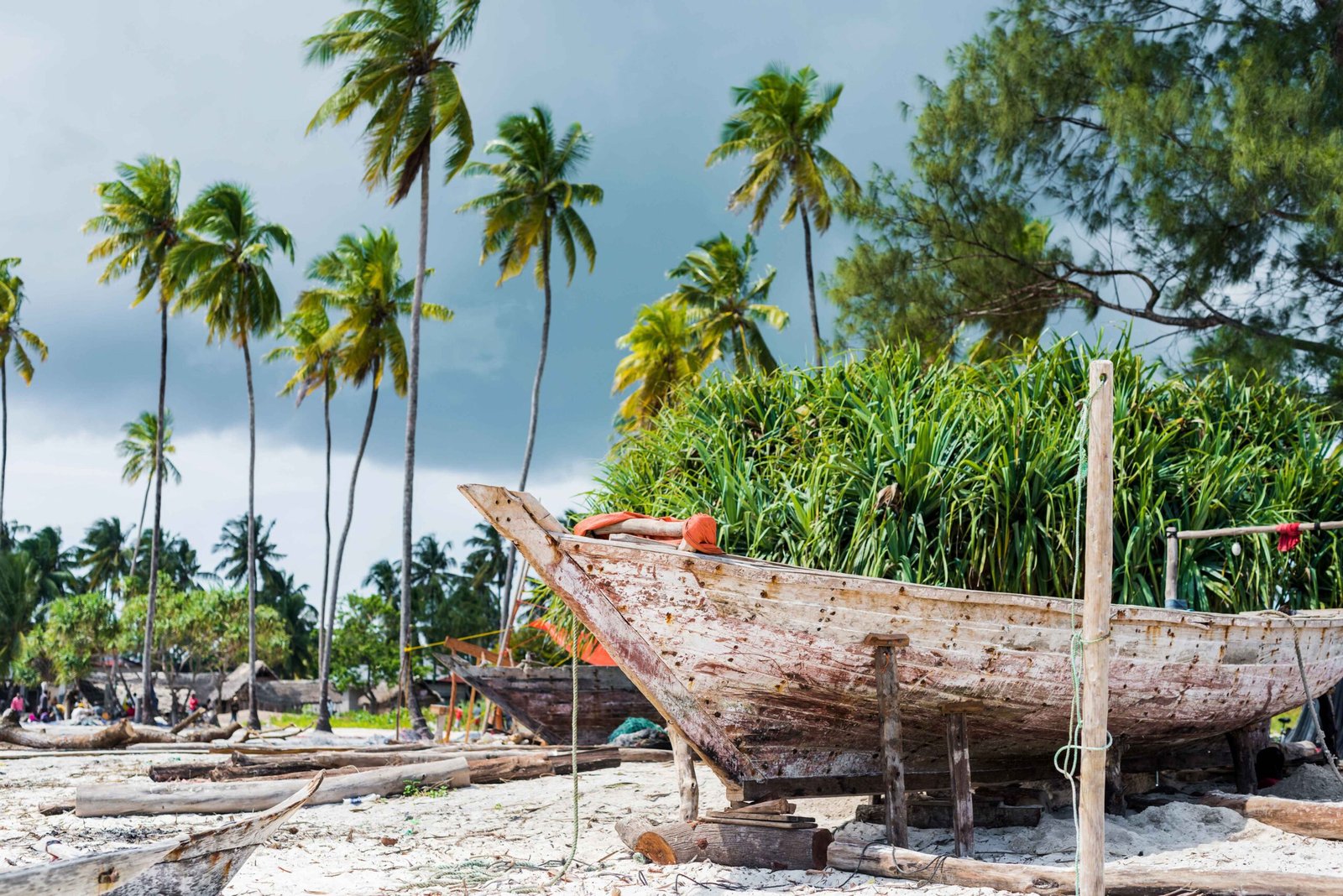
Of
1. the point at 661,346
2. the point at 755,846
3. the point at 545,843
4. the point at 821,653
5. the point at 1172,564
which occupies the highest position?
the point at 661,346

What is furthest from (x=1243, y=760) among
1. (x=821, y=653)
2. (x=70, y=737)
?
(x=70, y=737)

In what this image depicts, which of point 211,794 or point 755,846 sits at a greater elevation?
point 755,846

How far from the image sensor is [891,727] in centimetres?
506

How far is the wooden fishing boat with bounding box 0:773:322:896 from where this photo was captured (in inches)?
118

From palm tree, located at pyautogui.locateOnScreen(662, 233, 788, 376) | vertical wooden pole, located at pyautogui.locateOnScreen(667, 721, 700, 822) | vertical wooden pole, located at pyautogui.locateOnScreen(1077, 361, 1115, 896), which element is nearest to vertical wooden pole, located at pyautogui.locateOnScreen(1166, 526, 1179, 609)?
vertical wooden pole, located at pyautogui.locateOnScreen(1077, 361, 1115, 896)

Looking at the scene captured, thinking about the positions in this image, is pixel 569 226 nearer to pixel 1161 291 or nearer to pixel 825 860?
pixel 1161 291

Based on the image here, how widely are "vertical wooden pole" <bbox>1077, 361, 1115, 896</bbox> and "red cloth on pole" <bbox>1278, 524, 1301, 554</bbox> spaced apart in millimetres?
2877

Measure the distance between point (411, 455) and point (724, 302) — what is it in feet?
35.9

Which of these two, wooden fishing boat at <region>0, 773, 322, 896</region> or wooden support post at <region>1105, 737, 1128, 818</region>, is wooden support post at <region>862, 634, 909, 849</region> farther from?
wooden fishing boat at <region>0, 773, 322, 896</region>

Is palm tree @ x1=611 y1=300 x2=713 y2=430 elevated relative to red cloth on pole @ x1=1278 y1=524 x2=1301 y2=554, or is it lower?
elevated

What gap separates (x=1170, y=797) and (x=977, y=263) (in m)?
7.35

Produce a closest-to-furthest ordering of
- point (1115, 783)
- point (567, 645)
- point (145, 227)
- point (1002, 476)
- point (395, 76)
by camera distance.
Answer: point (1115, 783), point (1002, 476), point (567, 645), point (395, 76), point (145, 227)

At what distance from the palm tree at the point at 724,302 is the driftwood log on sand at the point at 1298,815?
74.8ft

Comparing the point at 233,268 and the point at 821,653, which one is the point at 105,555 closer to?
the point at 233,268
